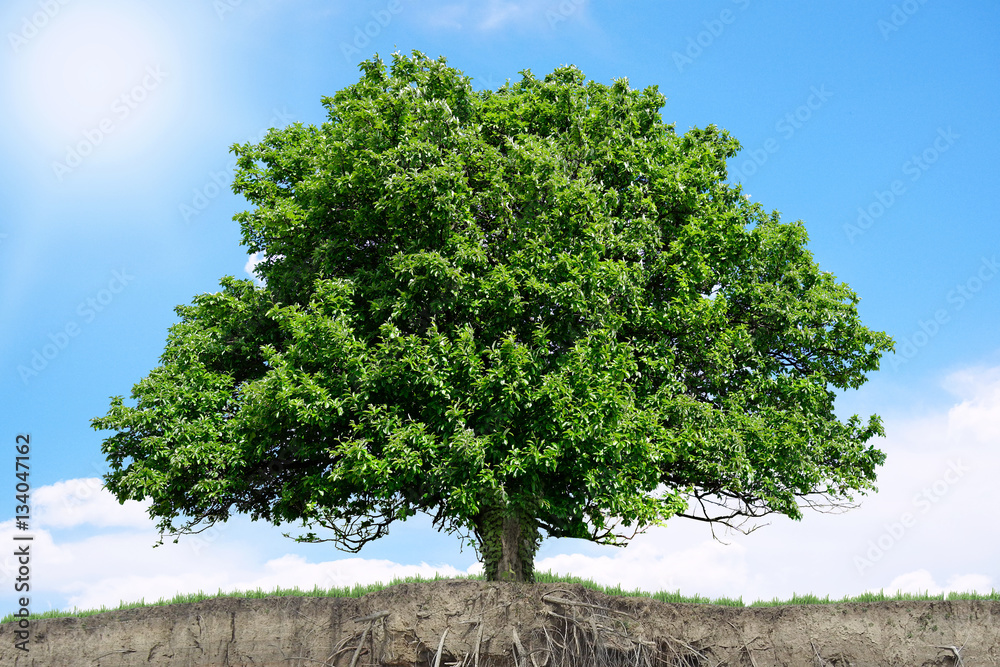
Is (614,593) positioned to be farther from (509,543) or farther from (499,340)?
(499,340)

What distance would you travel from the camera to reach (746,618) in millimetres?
16781

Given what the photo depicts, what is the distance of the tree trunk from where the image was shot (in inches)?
678

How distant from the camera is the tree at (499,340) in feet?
49.1

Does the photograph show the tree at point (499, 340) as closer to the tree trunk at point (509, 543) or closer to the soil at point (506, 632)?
the tree trunk at point (509, 543)

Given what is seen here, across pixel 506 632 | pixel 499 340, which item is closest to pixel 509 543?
pixel 506 632

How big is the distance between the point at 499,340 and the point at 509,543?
4993 millimetres

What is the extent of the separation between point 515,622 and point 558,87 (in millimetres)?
13163

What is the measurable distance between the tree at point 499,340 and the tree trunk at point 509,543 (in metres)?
0.06

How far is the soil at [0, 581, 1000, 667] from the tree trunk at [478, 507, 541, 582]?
234 cm

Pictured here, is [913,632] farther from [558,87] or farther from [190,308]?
[190,308]

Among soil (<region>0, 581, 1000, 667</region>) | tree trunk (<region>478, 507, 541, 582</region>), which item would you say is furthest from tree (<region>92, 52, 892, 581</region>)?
soil (<region>0, 581, 1000, 667</region>)

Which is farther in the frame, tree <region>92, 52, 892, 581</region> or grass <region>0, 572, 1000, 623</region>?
grass <region>0, 572, 1000, 623</region>

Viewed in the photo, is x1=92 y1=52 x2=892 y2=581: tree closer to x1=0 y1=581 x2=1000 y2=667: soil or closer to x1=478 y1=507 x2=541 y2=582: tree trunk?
x1=478 y1=507 x2=541 y2=582: tree trunk

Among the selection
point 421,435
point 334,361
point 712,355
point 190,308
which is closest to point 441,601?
point 421,435
